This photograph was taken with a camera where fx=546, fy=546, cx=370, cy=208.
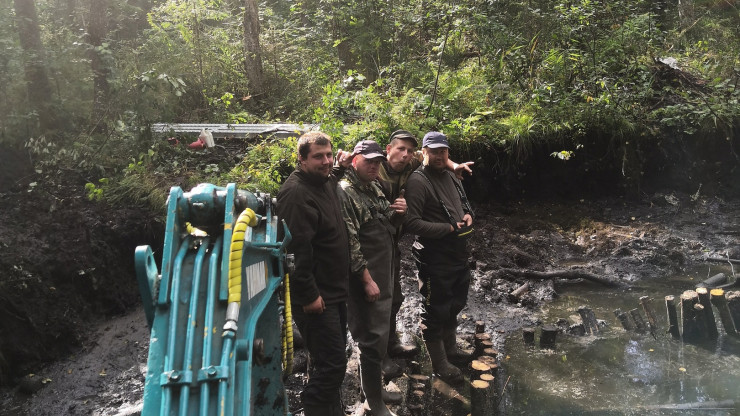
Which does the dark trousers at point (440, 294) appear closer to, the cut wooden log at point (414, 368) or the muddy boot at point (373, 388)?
the cut wooden log at point (414, 368)

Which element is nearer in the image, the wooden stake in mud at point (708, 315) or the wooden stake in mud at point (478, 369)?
the wooden stake in mud at point (478, 369)

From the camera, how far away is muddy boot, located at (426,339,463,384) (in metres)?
4.85

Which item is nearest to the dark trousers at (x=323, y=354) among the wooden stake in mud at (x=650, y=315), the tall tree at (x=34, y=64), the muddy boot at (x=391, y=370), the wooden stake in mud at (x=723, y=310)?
the muddy boot at (x=391, y=370)

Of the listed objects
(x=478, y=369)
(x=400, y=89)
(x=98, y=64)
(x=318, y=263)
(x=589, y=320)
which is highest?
(x=400, y=89)

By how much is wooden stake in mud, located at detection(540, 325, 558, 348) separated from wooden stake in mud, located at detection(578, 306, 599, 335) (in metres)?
0.56

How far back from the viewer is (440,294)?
4.78 m

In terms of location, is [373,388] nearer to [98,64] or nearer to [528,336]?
[528,336]

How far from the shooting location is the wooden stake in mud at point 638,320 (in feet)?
19.4

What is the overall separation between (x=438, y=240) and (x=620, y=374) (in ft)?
7.03

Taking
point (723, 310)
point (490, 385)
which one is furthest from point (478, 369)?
point (723, 310)

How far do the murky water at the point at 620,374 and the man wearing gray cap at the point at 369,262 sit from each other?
4.13ft

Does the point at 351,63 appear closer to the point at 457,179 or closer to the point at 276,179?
the point at 276,179

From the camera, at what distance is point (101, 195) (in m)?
7.05

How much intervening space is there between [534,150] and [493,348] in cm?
452
